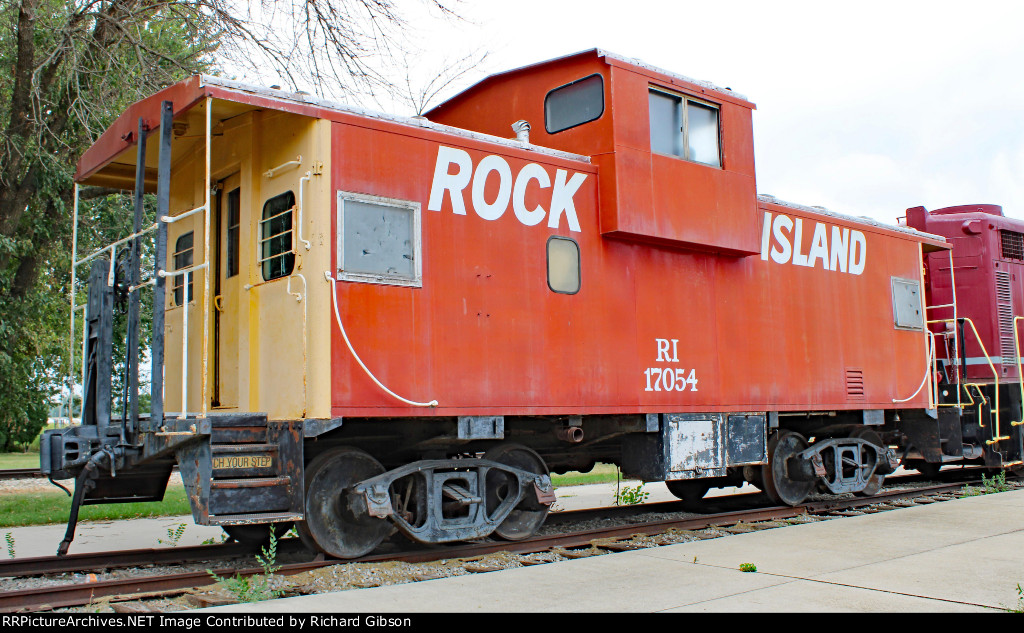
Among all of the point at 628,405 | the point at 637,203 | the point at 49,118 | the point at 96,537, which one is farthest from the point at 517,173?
the point at 49,118

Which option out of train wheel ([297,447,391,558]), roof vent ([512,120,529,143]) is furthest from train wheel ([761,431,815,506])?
train wheel ([297,447,391,558])

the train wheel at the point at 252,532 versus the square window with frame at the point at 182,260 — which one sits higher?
the square window with frame at the point at 182,260

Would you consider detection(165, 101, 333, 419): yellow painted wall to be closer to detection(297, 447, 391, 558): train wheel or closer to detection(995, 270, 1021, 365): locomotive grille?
detection(297, 447, 391, 558): train wheel

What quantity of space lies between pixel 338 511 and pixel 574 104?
438cm

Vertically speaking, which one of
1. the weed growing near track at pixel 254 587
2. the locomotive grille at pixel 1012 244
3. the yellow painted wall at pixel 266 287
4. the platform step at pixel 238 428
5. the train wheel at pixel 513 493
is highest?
the locomotive grille at pixel 1012 244

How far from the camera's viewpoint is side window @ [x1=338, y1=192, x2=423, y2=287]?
6.48 meters

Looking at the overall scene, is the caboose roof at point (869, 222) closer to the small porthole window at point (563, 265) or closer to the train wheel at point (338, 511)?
the small porthole window at point (563, 265)

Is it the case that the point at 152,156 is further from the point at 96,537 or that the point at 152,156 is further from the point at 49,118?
the point at 49,118

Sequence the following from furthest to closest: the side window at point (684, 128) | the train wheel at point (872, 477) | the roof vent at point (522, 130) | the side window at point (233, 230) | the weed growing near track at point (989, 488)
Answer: the weed growing near track at point (989, 488) → the train wheel at point (872, 477) → the side window at point (684, 128) → the roof vent at point (522, 130) → the side window at point (233, 230)

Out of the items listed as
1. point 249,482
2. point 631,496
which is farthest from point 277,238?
point 631,496

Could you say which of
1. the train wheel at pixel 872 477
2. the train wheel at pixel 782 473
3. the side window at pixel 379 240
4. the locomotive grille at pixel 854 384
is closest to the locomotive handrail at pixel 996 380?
the train wheel at pixel 872 477

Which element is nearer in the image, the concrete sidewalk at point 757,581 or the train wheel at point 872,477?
the concrete sidewalk at point 757,581

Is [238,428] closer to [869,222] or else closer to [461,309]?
[461,309]

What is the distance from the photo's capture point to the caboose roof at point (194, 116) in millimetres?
6188
